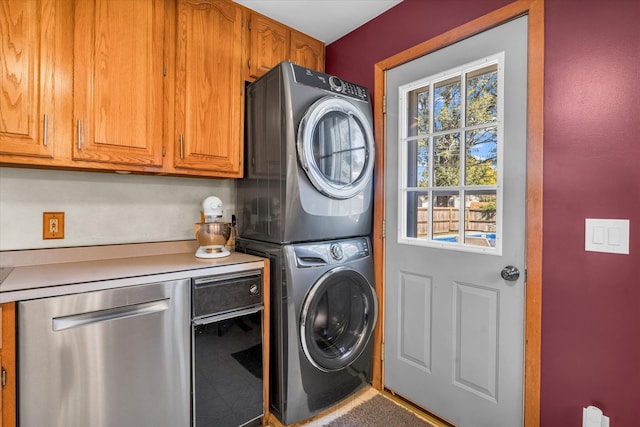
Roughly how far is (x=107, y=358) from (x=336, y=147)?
1447 mm

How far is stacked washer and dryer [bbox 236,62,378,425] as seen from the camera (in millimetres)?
1632

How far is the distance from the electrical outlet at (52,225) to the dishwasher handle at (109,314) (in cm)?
68

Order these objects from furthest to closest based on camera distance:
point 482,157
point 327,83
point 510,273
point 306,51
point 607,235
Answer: point 306,51 < point 327,83 < point 482,157 < point 510,273 < point 607,235

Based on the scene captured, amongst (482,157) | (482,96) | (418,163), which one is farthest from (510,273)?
(482,96)

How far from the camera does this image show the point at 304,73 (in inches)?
67.1

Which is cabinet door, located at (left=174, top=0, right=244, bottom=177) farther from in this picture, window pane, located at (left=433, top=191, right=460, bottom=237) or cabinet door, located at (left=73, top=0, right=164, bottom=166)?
window pane, located at (left=433, top=191, right=460, bottom=237)

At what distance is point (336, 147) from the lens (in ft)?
5.89

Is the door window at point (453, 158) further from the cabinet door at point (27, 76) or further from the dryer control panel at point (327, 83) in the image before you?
the cabinet door at point (27, 76)

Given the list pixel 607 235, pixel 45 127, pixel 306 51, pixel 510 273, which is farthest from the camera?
pixel 306 51

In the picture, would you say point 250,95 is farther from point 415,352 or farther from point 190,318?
point 415,352

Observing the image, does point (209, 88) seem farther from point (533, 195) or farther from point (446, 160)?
point (533, 195)

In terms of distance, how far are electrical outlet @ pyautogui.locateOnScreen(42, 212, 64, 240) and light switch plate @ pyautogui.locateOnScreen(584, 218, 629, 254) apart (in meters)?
2.44

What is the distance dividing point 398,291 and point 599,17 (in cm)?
156

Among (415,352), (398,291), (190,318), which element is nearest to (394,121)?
(398,291)
